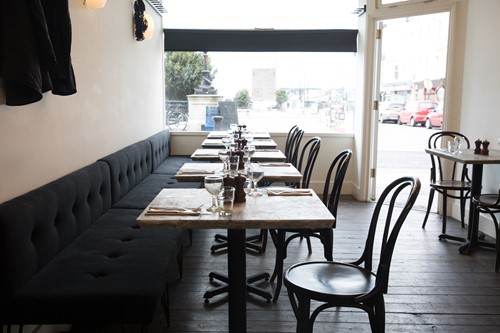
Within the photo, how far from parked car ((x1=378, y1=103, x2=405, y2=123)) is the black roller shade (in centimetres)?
690

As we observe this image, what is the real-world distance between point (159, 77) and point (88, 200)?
3.54m

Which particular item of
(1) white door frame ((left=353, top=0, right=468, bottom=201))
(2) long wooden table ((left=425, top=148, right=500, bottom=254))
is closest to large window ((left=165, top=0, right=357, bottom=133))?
(1) white door frame ((left=353, top=0, right=468, bottom=201))

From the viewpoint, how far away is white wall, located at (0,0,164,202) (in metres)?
2.31

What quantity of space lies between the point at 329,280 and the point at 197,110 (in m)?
4.71

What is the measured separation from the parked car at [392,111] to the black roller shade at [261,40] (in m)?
Result: 6.90

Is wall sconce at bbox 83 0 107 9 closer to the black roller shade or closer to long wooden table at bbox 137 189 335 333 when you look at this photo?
long wooden table at bbox 137 189 335 333

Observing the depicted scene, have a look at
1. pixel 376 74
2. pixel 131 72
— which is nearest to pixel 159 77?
pixel 131 72

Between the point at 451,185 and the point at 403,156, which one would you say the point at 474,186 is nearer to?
the point at 451,185

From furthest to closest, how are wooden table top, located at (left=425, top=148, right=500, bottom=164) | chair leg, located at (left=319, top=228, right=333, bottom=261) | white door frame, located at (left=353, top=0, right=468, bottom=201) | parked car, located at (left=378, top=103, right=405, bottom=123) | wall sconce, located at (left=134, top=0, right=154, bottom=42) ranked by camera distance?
parked car, located at (left=378, top=103, right=405, bottom=123), white door frame, located at (left=353, top=0, right=468, bottom=201), wall sconce, located at (left=134, top=0, right=154, bottom=42), wooden table top, located at (left=425, top=148, right=500, bottom=164), chair leg, located at (left=319, top=228, right=333, bottom=261)

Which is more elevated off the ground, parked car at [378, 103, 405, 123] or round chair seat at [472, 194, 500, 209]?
parked car at [378, 103, 405, 123]

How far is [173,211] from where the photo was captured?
2123 millimetres

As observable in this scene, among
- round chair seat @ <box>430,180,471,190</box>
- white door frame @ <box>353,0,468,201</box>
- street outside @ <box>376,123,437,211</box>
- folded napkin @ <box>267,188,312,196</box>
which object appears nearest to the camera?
folded napkin @ <box>267,188,312,196</box>

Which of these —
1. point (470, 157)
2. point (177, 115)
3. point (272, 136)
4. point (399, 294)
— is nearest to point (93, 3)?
point (399, 294)

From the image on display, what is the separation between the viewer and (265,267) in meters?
3.61
